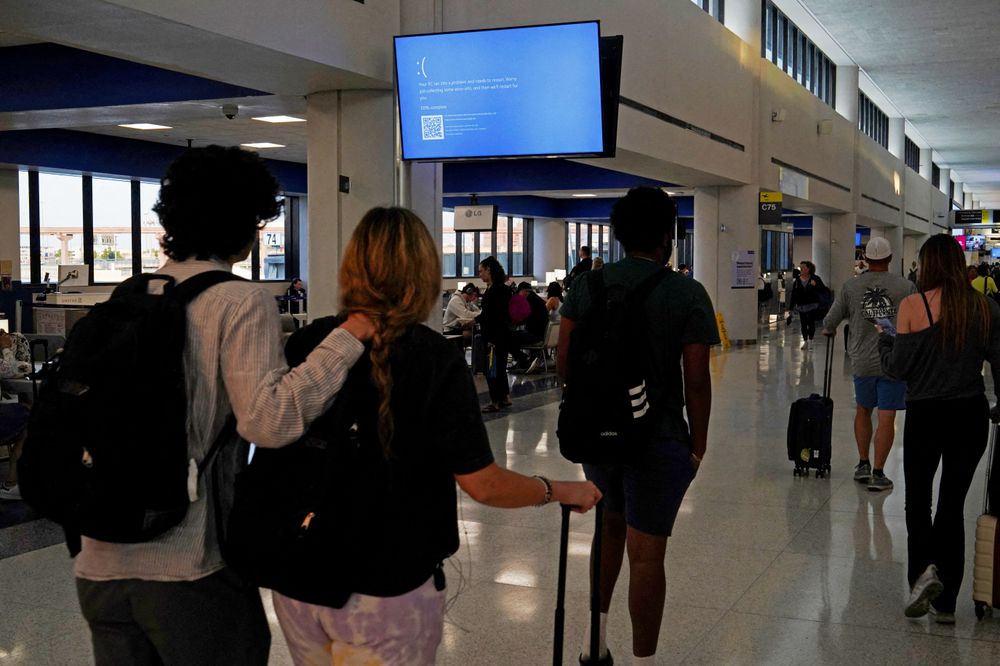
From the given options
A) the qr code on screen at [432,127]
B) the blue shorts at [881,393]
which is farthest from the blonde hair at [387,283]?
the qr code on screen at [432,127]

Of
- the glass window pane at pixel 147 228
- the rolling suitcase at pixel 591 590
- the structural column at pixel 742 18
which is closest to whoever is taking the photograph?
the rolling suitcase at pixel 591 590

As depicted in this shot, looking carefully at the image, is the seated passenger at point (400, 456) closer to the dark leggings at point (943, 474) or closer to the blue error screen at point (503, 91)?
the dark leggings at point (943, 474)

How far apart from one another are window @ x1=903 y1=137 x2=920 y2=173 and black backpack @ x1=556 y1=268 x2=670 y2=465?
A: 3944cm

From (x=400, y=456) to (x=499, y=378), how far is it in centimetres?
890

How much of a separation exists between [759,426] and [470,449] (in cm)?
791

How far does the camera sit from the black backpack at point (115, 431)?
1.75 m

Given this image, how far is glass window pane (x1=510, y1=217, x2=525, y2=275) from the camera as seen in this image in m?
35.0

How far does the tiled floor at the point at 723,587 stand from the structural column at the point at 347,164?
3.03m

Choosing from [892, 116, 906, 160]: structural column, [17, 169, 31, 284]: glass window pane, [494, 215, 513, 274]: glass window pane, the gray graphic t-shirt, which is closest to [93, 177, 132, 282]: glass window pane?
[17, 169, 31, 284]: glass window pane

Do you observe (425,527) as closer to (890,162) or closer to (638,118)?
(638,118)

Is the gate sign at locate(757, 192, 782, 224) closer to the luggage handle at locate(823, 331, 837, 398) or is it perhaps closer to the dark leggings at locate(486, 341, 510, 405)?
the dark leggings at locate(486, 341, 510, 405)

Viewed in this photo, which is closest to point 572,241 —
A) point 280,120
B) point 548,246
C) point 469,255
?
point 548,246

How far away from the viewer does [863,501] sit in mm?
6383

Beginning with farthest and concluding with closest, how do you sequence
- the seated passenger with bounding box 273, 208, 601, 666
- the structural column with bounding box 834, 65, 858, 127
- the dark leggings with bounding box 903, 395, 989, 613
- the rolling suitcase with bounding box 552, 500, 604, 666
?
1. the structural column with bounding box 834, 65, 858, 127
2. the dark leggings with bounding box 903, 395, 989, 613
3. the rolling suitcase with bounding box 552, 500, 604, 666
4. the seated passenger with bounding box 273, 208, 601, 666
